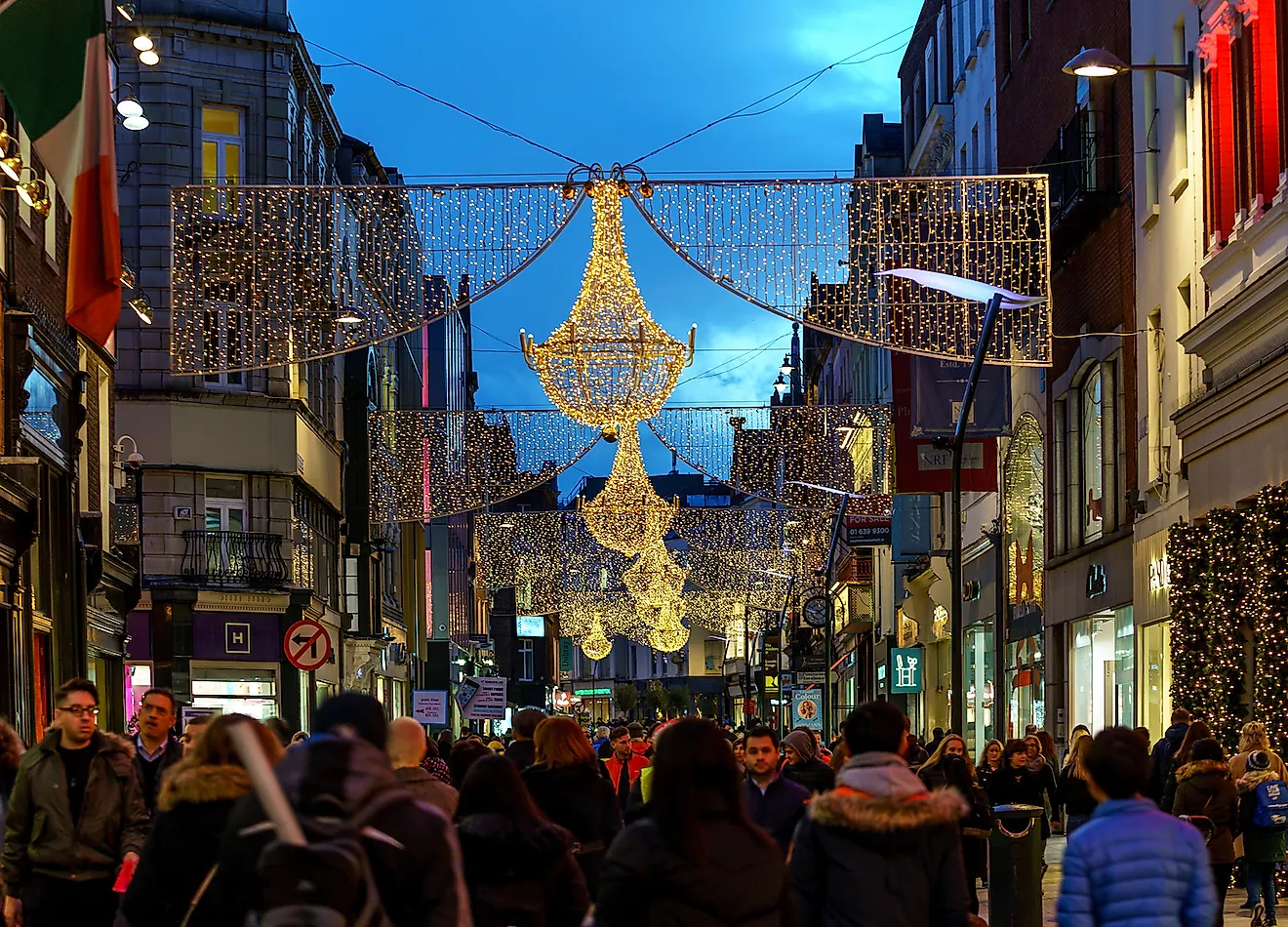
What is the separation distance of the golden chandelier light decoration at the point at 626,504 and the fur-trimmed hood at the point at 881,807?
35.5 metres

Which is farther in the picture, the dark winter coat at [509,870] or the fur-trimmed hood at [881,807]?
the dark winter coat at [509,870]

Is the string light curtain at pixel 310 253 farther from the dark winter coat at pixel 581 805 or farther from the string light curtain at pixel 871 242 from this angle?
the dark winter coat at pixel 581 805

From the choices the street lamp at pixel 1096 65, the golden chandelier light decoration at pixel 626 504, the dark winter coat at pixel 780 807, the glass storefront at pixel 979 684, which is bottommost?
the glass storefront at pixel 979 684

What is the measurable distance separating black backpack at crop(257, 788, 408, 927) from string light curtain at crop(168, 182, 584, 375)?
18847mm

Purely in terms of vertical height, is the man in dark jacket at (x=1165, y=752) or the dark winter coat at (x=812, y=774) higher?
the dark winter coat at (x=812, y=774)

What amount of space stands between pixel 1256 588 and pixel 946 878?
A: 14.3m

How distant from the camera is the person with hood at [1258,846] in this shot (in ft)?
56.0

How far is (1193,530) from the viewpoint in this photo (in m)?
24.5

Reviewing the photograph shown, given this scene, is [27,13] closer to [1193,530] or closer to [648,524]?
[1193,530]

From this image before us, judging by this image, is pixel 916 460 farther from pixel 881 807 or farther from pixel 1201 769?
pixel 881 807

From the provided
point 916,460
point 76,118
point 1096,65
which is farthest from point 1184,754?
point 916,460

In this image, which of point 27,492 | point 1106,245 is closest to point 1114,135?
point 1106,245

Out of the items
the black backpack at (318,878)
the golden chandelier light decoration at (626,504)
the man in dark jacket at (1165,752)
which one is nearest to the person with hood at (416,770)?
the black backpack at (318,878)

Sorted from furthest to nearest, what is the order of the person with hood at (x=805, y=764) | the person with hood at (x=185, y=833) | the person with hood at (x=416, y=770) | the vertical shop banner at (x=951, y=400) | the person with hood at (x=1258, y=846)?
the vertical shop banner at (x=951, y=400)
the person with hood at (x=1258, y=846)
the person with hood at (x=805, y=764)
the person with hood at (x=416, y=770)
the person with hood at (x=185, y=833)
